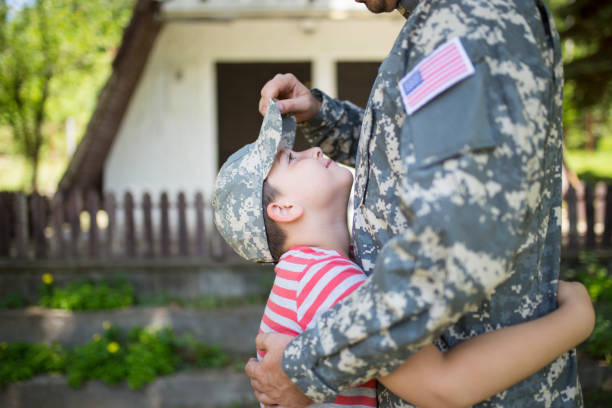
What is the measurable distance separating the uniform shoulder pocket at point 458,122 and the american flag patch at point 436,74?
1 centimetres

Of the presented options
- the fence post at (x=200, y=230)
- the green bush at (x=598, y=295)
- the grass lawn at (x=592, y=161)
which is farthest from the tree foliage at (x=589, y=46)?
the grass lawn at (x=592, y=161)

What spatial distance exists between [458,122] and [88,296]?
5.43 m

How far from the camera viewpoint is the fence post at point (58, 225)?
614 cm

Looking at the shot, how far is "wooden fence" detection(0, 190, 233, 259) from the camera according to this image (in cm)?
612

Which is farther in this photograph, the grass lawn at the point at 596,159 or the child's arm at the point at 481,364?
the grass lawn at the point at 596,159

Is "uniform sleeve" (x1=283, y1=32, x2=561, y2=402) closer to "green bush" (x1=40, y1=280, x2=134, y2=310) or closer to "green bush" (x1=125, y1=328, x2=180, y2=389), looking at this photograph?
"green bush" (x1=125, y1=328, x2=180, y2=389)

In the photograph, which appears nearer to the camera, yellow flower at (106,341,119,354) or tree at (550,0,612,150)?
yellow flower at (106,341,119,354)

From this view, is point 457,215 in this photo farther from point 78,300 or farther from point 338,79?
point 338,79

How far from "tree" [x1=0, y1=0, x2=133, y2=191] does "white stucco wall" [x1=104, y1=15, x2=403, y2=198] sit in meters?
2.75

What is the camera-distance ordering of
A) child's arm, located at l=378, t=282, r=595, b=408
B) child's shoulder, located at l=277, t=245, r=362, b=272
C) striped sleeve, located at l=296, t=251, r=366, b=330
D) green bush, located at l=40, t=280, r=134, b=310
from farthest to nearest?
green bush, located at l=40, t=280, r=134, b=310, child's shoulder, located at l=277, t=245, r=362, b=272, striped sleeve, located at l=296, t=251, r=366, b=330, child's arm, located at l=378, t=282, r=595, b=408

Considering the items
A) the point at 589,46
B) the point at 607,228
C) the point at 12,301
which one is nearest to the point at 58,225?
the point at 12,301

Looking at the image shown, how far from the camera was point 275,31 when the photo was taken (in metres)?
8.45

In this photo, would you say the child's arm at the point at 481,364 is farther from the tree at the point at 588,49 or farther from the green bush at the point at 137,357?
the tree at the point at 588,49

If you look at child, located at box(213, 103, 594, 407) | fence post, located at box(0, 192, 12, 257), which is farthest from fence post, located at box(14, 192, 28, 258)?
child, located at box(213, 103, 594, 407)
